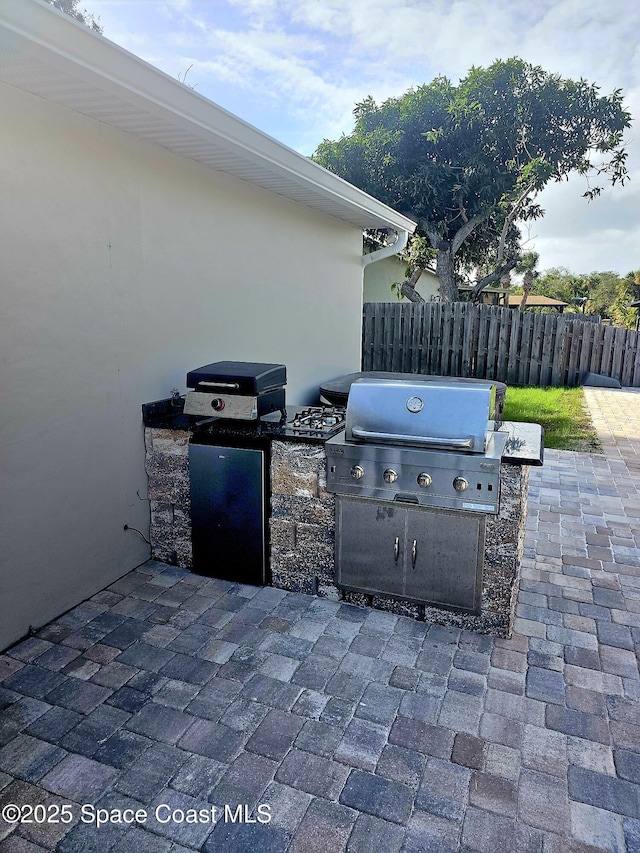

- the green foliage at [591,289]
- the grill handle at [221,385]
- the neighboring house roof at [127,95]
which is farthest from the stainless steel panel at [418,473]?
→ the green foliage at [591,289]

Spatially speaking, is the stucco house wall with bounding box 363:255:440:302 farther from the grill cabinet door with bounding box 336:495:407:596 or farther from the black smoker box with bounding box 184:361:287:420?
the grill cabinet door with bounding box 336:495:407:596

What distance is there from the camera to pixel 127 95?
265 cm

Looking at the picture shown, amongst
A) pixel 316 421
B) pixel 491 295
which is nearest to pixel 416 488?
pixel 316 421

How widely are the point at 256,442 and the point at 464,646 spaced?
164cm

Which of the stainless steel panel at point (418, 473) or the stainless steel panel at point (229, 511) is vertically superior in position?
the stainless steel panel at point (418, 473)

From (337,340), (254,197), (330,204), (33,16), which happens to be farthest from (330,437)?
(337,340)

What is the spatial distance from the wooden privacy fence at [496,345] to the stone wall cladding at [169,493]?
888 cm

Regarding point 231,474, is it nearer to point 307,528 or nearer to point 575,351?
point 307,528

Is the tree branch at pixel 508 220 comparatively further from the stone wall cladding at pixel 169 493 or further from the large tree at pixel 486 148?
the stone wall cladding at pixel 169 493

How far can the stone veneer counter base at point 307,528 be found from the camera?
2.87 m

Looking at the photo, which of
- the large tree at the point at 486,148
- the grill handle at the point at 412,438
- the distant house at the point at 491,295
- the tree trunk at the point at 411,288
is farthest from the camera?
the distant house at the point at 491,295

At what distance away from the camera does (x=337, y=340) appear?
7.12m

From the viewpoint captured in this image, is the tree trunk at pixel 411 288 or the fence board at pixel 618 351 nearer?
the fence board at pixel 618 351

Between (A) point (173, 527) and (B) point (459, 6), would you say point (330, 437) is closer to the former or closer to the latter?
(A) point (173, 527)
